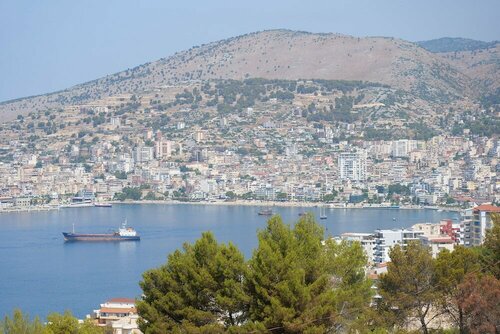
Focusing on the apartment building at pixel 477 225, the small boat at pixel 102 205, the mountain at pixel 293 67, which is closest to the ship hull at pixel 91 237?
the apartment building at pixel 477 225

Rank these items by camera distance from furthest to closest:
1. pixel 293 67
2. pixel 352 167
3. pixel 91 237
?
pixel 293 67 → pixel 352 167 → pixel 91 237

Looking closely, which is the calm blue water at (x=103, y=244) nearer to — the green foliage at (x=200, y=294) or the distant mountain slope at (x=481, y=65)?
the green foliage at (x=200, y=294)

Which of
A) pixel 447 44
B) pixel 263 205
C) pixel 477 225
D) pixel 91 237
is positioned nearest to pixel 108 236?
pixel 91 237

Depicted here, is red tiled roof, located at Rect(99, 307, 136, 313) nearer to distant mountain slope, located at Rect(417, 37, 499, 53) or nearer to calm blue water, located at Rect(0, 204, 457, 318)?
calm blue water, located at Rect(0, 204, 457, 318)

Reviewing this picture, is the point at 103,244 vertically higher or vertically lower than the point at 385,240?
lower

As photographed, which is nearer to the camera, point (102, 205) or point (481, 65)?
point (102, 205)

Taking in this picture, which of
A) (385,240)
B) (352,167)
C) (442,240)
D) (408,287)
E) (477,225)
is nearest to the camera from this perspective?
(408,287)

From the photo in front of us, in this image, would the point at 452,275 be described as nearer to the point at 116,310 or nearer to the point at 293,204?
the point at 116,310

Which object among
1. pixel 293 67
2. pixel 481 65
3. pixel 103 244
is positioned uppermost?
pixel 481 65
